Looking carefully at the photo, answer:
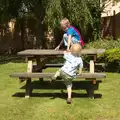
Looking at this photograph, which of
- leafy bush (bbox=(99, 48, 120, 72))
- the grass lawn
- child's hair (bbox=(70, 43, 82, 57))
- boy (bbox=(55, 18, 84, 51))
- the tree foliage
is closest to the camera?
the grass lawn

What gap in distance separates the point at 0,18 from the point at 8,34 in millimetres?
6137

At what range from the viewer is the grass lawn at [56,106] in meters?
6.62

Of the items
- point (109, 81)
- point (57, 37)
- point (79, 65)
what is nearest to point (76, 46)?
point (79, 65)

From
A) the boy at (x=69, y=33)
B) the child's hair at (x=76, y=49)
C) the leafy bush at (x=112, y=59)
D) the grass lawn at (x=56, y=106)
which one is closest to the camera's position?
the grass lawn at (x=56, y=106)

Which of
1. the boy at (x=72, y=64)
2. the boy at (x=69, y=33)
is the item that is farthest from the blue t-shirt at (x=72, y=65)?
the boy at (x=69, y=33)

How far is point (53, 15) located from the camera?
A: 50.2 feet

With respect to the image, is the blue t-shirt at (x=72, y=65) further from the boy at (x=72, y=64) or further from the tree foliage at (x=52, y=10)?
the tree foliage at (x=52, y=10)

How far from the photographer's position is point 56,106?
730cm

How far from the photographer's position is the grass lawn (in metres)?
6.62

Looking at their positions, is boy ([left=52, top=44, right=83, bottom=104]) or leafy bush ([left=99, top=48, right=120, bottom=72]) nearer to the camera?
boy ([left=52, top=44, right=83, bottom=104])

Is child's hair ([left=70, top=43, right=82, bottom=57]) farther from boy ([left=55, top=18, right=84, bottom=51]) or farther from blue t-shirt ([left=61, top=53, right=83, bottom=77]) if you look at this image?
boy ([left=55, top=18, right=84, bottom=51])

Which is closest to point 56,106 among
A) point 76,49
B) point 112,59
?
point 76,49

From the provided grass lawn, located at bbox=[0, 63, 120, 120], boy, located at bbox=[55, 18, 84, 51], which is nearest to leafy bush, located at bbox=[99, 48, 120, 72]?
grass lawn, located at bbox=[0, 63, 120, 120]

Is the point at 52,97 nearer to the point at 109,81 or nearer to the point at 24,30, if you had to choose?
the point at 109,81
